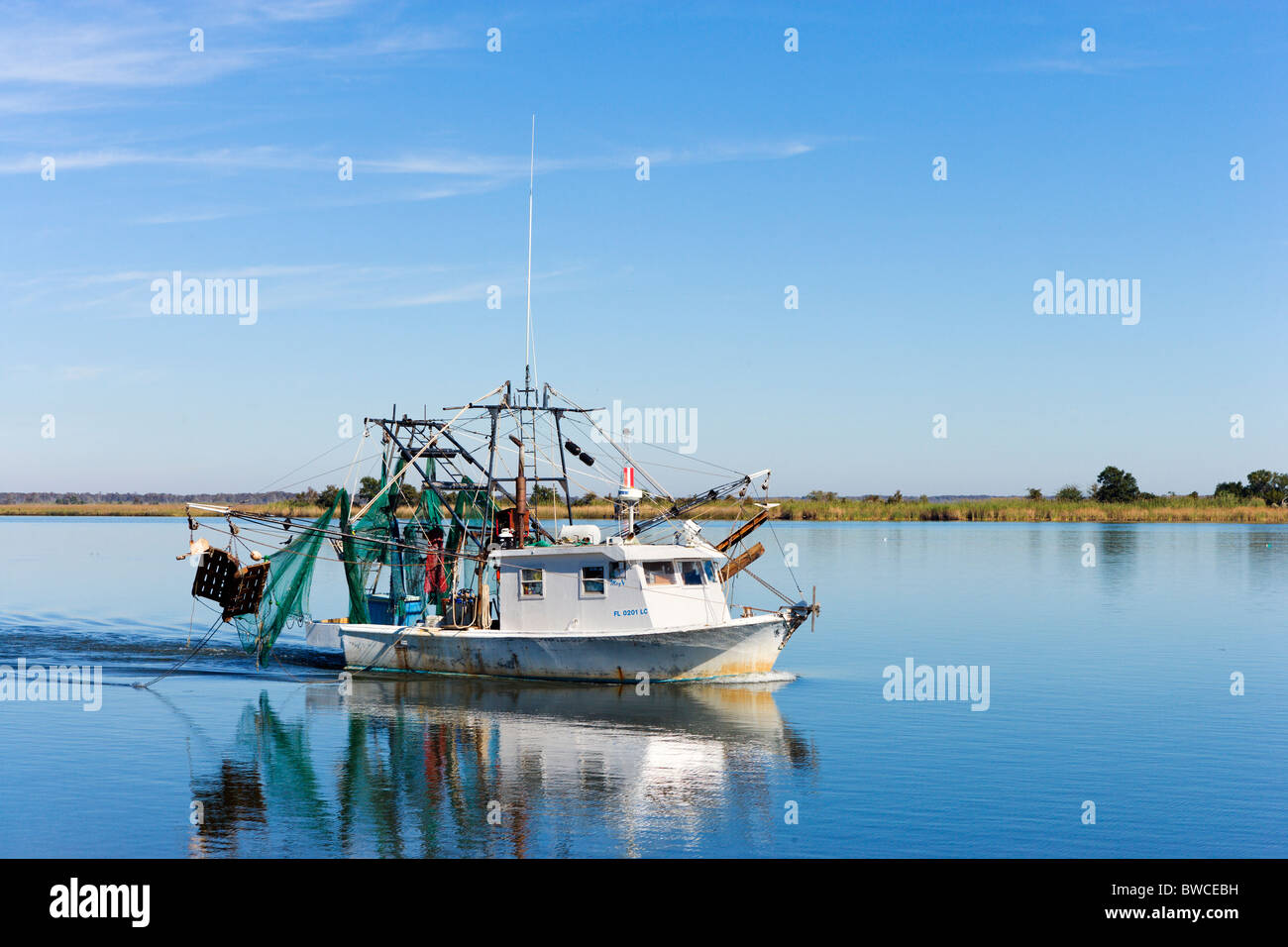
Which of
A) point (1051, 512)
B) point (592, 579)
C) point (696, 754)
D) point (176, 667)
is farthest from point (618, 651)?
point (1051, 512)

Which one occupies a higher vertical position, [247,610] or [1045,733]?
[247,610]

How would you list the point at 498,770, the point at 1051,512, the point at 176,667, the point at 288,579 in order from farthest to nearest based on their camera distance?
the point at 1051,512 → the point at 176,667 → the point at 288,579 → the point at 498,770

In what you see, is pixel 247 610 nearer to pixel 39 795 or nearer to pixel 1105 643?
pixel 39 795

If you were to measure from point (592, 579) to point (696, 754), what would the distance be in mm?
7989

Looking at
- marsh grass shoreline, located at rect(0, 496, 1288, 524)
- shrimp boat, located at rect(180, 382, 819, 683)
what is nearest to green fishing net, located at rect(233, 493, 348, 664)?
shrimp boat, located at rect(180, 382, 819, 683)

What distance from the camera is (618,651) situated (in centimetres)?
3180

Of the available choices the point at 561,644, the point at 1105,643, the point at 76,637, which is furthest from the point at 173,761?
the point at 1105,643

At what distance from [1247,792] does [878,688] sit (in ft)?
39.2

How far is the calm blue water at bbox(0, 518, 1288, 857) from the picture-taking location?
762 inches

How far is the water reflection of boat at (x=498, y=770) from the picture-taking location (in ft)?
63.5

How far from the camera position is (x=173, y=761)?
981 inches

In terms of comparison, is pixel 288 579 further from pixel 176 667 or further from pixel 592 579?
pixel 592 579

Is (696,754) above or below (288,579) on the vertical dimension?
below

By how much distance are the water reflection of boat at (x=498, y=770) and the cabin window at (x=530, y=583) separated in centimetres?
251
